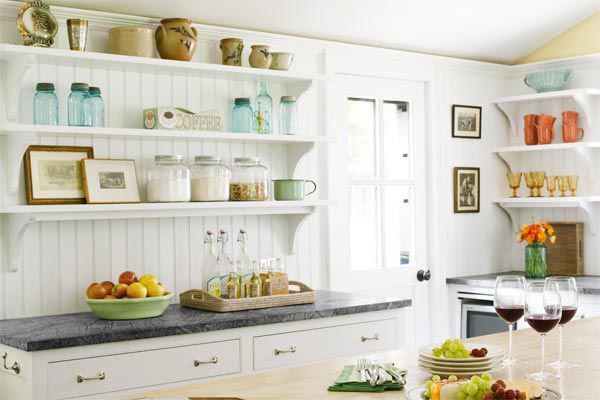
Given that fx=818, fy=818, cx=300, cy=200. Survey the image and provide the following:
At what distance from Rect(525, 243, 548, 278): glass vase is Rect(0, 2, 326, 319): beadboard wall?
1.32m

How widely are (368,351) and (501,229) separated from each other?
Answer: 1.91 metres

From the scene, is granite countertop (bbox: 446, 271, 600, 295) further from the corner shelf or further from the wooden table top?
the wooden table top

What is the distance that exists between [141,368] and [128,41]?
55.1 inches

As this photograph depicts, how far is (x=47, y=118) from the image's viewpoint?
3342 millimetres

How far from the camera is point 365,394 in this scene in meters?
1.83

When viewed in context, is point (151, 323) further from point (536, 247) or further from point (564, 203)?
point (564, 203)

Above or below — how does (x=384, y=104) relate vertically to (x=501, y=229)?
above

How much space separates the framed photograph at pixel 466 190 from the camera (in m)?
4.98

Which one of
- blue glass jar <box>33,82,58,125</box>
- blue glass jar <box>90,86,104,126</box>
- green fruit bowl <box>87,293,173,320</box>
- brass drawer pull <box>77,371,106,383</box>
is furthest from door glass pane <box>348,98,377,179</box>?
brass drawer pull <box>77,371,106,383</box>

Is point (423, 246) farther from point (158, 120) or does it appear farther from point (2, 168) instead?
point (2, 168)

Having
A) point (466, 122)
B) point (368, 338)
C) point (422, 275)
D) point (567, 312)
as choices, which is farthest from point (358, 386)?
point (466, 122)

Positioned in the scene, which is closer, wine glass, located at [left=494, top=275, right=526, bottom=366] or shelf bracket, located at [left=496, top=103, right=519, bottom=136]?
wine glass, located at [left=494, top=275, right=526, bottom=366]

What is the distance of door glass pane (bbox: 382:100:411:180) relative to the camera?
4.67 m

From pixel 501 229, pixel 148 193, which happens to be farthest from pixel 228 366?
pixel 501 229
